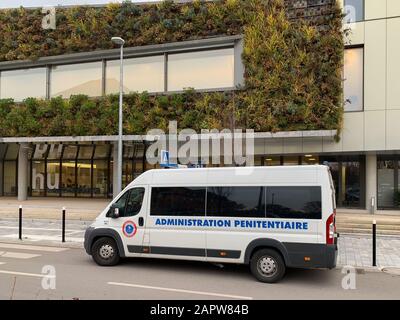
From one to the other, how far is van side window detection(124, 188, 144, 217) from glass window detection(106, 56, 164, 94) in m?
12.6

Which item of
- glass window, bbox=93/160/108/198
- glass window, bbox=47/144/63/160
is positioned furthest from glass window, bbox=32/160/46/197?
glass window, bbox=93/160/108/198

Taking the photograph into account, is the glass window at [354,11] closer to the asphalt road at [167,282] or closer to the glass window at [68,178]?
the asphalt road at [167,282]

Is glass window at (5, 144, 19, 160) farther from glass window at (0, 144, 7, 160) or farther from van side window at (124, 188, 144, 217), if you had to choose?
van side window at (124, 188, 144, 217)

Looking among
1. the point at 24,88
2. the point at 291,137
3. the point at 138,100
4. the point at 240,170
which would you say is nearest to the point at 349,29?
the point at 291,137

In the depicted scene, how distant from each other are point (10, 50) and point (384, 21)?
20050 mm

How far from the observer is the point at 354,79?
20078mm

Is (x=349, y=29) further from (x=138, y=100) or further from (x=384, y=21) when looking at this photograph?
(x=138, y=100)

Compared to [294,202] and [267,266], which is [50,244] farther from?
[294,202]

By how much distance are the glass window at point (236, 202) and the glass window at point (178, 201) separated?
211 mm

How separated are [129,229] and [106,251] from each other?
79 cm

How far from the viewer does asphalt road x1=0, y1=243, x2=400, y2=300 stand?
23.7 ft

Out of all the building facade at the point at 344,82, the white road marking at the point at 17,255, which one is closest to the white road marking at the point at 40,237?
the white road marking at the point at 17,255

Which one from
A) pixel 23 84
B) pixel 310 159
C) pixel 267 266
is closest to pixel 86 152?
pixel 23 84

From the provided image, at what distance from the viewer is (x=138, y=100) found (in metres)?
21.0
